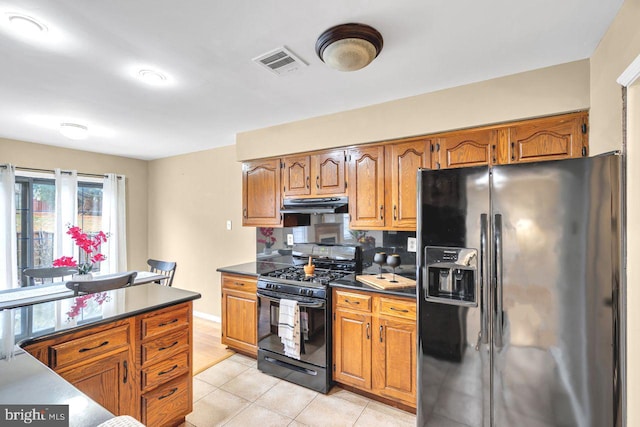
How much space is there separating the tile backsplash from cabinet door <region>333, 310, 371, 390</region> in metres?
0.63

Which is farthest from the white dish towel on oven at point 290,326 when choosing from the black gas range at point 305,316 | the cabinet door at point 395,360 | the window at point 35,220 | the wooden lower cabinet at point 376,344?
the window at point 35,220

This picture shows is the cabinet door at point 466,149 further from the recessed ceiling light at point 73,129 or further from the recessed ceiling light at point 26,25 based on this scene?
the recessed ceiling light at point 73,129

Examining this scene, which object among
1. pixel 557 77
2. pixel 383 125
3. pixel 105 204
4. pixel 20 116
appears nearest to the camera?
pixel 557 77

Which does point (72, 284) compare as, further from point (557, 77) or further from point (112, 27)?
point (557, 77)

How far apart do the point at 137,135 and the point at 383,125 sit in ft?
9.41

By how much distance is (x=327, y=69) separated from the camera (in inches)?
77.3

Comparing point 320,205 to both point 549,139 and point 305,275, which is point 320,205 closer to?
point 305,275

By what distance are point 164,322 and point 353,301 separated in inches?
53.3

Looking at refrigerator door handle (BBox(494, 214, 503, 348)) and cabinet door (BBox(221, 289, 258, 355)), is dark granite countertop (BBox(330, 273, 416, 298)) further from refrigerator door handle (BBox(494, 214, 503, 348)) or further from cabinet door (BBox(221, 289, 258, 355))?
cabinet door (BBox(221, 289, 258, 355))

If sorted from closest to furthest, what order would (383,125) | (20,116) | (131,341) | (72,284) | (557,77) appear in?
(131,341) → (557,77) → (72,284) → (383,125) → (20,116)

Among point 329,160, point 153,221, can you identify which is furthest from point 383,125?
point 153,221

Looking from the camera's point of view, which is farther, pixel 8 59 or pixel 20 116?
pixel 20 116

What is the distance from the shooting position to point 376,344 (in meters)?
2.31

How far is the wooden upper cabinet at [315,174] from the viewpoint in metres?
2.82
